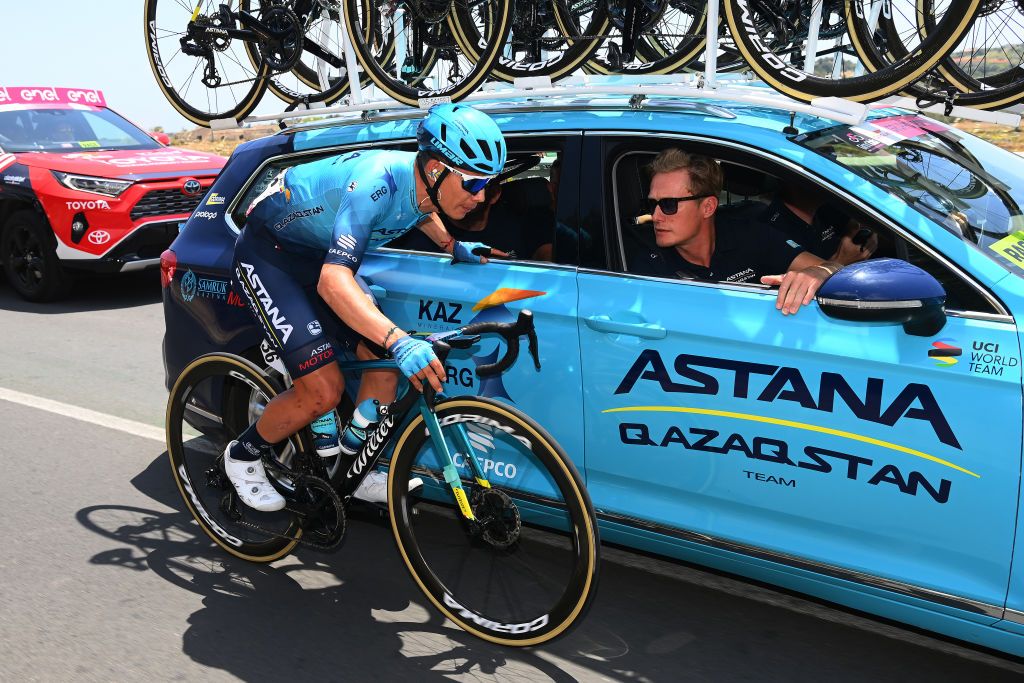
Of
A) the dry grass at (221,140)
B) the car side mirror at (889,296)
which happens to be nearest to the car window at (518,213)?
the car side mirror at (889,296)

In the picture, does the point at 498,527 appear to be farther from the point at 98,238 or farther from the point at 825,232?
the point at 98,238

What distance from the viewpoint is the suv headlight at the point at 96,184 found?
29.1 feet

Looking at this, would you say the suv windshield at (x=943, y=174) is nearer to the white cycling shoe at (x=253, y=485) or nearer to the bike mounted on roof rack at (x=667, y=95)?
the bike mounted on roof rack at (x=667, y=95)

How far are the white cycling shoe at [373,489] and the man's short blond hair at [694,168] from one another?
1523 mm

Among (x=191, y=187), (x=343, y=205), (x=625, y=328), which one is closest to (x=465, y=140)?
(x=343, y=205)

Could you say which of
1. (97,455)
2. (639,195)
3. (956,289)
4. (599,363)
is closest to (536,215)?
(639,195)

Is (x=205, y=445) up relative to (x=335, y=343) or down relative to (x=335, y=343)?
down

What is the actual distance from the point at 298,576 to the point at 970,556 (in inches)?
98.4

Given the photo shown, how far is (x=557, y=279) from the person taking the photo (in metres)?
3.49

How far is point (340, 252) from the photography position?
3227mm

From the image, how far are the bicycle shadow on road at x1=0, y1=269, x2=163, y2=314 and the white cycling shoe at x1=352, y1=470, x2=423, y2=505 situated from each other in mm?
6099

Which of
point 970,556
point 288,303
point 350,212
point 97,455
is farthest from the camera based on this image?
point 97,455

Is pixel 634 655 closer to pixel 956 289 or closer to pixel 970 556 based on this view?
pixel 970 556

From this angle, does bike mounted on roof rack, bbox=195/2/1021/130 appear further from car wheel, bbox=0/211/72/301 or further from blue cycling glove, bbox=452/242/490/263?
car wheel, bbox=0/211/72/301
